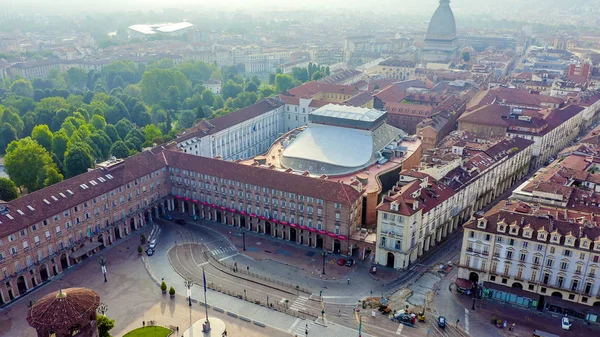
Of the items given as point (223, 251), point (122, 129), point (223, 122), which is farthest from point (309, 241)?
point (122, 129)

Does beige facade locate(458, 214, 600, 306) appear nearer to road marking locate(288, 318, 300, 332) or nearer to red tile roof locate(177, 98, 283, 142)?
road marking locate(288, 318, 300, 332)

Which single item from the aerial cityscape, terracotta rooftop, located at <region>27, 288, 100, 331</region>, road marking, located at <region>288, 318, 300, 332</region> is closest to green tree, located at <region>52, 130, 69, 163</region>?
the aerial cityscape

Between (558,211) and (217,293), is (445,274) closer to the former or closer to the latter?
(558,211)

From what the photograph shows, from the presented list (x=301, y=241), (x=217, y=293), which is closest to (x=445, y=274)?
(x=301, y=241)

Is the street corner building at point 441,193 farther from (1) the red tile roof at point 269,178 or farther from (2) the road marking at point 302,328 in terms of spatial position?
(2) the road marking at point 302,328

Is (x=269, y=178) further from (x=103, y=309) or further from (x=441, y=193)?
(x=103, y=309)

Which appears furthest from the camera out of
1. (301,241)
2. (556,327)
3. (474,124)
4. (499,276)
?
(474,124)
